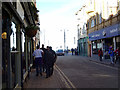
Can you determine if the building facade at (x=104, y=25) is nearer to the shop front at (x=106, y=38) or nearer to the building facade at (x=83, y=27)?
the shop front at (x=106, y=38)

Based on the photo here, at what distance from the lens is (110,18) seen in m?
26.9

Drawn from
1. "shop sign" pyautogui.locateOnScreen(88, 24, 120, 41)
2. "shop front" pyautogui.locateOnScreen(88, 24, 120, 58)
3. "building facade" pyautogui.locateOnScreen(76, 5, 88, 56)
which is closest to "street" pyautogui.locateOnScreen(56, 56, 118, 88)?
"shop sign" pyautogui.locateOnScreen(88, 24, 120, 41)

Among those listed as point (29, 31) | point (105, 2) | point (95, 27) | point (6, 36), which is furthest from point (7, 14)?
point (95, 27)

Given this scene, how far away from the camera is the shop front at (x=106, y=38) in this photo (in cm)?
2483

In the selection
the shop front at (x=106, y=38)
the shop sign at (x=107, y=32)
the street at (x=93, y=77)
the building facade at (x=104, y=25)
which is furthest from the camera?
the building facade at (x=104, y=25)

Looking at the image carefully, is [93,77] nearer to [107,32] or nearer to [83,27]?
[107,32]

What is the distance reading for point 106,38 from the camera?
1156 inches

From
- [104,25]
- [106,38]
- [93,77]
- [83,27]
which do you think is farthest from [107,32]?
[93,77]

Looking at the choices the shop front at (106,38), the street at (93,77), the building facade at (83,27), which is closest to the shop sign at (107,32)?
the shop front at (106,38)

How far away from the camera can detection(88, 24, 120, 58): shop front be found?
24825 millimetres

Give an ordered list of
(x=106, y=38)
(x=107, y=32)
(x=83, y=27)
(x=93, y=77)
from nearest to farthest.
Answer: (x=93, y=77), (x=107, y=32), (x=106, y=38), (x=83, y=27)

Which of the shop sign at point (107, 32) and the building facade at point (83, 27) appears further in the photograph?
the building facade at point (83, 27)

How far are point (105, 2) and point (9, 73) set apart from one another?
25.7m

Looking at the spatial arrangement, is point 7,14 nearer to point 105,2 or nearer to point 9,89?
point 9,89
